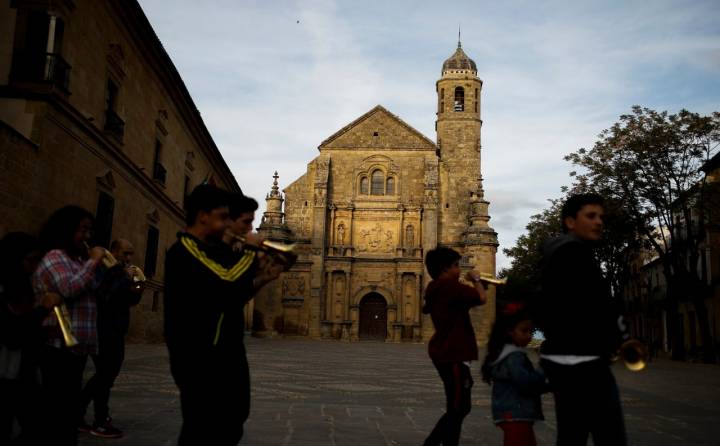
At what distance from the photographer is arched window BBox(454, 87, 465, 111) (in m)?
42.2

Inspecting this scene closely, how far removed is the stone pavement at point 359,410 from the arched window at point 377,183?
25.4 meters

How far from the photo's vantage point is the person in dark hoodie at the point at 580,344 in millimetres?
3191

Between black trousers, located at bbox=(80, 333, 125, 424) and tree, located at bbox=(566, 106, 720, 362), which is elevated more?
tree, located at bbox=(566, 106, 720, 362)

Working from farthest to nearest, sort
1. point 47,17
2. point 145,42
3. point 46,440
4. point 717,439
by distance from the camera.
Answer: point 145,42, point 47,17, point 717,439, point 46,440

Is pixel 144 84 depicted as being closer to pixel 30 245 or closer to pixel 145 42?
pixel 145 42

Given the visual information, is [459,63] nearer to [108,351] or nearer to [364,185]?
[364,185]

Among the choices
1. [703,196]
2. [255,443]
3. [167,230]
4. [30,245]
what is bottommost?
[255,443]

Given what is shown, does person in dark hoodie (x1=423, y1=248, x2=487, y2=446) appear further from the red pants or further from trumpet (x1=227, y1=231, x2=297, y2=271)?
trumpet (x1=227, y1=231, x2=297, y2=271)

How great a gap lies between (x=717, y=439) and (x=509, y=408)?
3839 mm

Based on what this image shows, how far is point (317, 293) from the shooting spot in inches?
1435

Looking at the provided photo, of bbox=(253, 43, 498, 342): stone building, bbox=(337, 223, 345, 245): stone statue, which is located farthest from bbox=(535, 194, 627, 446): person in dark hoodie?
bbox=(337, 223, 345, 245): stone statue

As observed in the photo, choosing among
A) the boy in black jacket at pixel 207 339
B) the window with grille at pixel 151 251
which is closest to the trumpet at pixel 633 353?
the boy in black jacket at pixel 207 339

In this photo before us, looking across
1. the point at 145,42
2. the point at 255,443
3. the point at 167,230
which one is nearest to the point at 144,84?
the point at 145,42

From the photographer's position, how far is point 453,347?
4395mm
